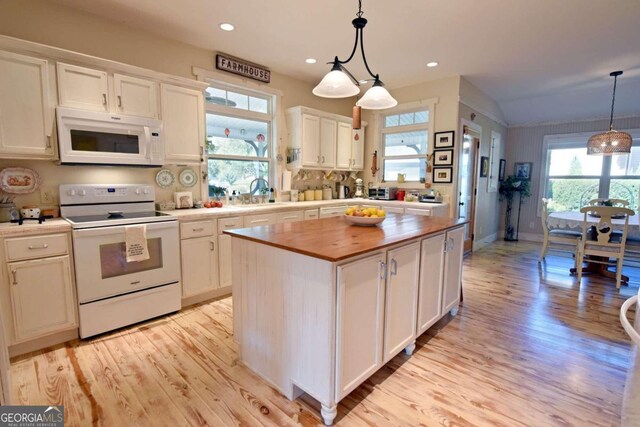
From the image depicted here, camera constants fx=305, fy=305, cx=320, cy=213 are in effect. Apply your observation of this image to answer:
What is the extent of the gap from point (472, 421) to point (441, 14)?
A: 128 inches

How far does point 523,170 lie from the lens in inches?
266

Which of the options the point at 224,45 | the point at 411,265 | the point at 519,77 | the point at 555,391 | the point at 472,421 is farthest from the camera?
the point at 519,77

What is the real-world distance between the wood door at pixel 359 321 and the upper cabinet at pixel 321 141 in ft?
10.0

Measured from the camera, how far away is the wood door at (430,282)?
231 cm

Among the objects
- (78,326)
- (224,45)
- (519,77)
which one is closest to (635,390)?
(78,326)

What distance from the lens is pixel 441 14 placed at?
287 centimetres

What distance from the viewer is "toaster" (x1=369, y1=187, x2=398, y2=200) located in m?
5.27

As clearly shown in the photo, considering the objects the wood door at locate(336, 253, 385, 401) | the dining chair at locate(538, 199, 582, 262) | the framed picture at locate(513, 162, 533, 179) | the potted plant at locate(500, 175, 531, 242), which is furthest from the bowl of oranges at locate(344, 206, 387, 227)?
the framed picture at locate(513, 162, 533, 179)

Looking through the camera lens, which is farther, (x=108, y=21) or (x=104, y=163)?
(x=108, y=21)

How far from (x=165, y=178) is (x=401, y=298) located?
2.81 meters

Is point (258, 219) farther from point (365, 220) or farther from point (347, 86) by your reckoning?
point (347, 86)

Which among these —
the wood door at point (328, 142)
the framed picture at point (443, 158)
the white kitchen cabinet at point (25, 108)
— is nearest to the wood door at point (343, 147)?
the wood door at point (328, 142)

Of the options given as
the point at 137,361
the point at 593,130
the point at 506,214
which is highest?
the point at 593,130

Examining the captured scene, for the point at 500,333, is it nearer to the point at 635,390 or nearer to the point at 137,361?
the point at 635,390
